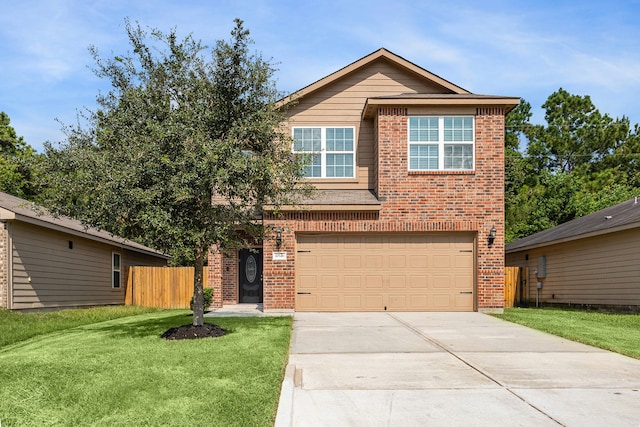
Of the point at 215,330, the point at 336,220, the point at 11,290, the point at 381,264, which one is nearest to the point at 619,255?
the point at 381,264

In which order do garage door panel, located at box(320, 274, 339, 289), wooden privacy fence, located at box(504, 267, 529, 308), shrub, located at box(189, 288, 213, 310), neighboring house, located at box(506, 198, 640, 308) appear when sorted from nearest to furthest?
garage door panel, located at box(320, 274, 339, 289) < neighboring house, located at box(506, 198, 640, 308) < shrub, located at box(189, 288, 213, 310) < wooden privacy fence, located at box(504, 267, 529, 308)

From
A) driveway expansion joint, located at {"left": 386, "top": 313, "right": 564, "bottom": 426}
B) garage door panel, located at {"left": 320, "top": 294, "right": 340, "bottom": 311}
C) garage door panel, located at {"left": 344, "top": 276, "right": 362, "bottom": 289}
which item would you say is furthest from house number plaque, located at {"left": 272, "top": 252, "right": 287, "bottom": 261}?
driveway expansion joint, located at {"left": 386, "top": 313, "right": 564, "bottom": 426}

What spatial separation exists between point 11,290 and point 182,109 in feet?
28.9

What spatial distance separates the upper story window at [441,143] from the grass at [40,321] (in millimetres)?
9718

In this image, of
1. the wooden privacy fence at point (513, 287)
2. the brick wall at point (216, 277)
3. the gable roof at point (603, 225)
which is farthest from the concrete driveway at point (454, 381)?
the wooden privacy fence at point (513, 287)

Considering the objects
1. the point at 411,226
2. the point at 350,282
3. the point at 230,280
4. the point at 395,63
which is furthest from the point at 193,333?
the point at 395,63

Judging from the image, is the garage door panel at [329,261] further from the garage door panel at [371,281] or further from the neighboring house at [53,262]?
the neighboring house at [53,262]

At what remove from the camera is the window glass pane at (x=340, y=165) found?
59.8 feet

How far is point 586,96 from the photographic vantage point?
1656 inches

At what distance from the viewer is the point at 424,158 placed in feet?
55.8

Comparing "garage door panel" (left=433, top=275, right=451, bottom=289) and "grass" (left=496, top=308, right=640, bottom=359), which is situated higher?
"garage door panel" (left=433, top=275, right=451, bottom=289)

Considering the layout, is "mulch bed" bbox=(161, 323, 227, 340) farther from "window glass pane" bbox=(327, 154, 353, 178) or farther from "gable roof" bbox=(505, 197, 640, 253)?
"gable roof" bbox=(505, 197, 640, 253)

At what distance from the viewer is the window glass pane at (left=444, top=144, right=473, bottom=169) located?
16.9 m

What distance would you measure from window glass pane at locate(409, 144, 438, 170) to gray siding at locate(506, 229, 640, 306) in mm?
5968
